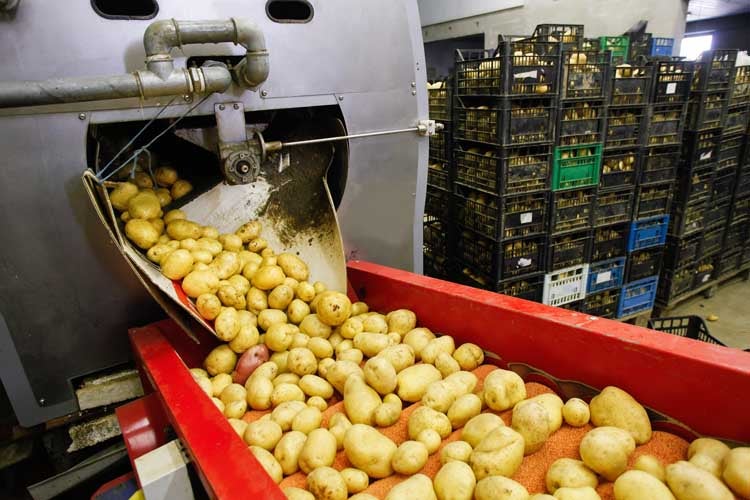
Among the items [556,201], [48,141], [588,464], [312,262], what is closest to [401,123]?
[312,262]

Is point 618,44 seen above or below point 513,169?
above

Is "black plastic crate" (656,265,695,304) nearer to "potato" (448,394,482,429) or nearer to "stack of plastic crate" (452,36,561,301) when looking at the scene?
"stack of plastic crate" (452,36,561,301)

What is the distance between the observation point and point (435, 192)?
371 cm

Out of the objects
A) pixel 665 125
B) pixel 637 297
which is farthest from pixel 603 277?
pixel 665 125

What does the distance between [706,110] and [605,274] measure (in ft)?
4.95

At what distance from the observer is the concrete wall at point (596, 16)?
571cm

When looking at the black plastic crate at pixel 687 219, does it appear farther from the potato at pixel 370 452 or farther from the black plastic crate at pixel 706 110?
the potato at pixel 370 452

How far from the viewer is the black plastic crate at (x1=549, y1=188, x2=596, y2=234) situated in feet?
10.0

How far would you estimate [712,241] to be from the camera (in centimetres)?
407

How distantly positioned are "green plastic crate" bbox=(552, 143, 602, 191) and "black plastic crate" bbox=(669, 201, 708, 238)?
3.48ft

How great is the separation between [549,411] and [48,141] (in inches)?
55.4

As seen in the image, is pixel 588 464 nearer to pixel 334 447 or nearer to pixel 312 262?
pixel 334 447

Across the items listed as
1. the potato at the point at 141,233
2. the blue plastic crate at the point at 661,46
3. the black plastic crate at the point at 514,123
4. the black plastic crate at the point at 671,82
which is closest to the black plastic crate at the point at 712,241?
the black plastic crate at the point at 671,82

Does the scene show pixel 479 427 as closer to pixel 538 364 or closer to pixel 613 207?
pixel 538 364
